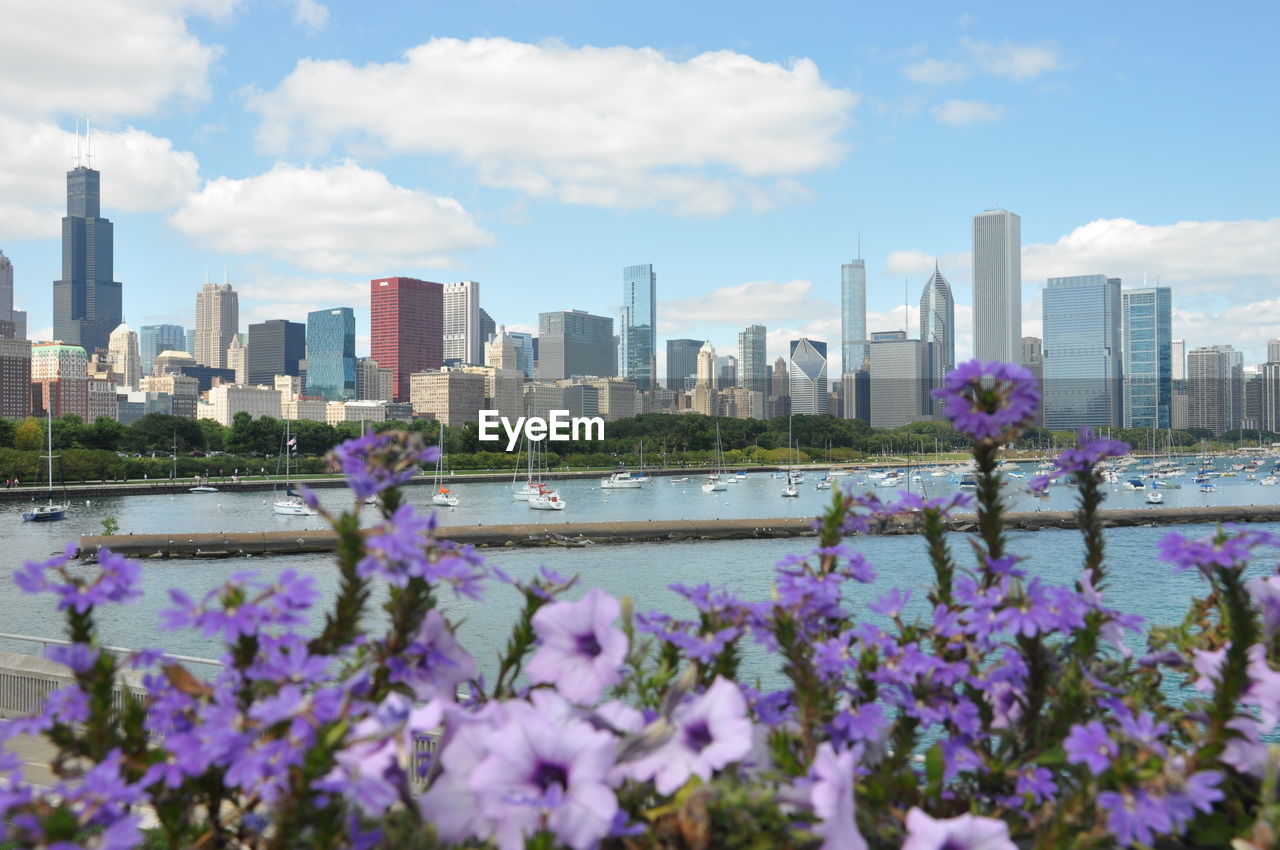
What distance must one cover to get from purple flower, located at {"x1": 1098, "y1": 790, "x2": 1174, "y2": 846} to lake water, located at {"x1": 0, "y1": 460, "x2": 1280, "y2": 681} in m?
0.60

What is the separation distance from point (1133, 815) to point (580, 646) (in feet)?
2.76

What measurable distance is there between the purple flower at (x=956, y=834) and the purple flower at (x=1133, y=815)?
0.46 feet

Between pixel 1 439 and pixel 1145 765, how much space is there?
4279 inches

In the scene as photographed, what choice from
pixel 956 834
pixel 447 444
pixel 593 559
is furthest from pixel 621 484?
pixel 956 834

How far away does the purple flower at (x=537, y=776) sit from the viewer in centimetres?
126

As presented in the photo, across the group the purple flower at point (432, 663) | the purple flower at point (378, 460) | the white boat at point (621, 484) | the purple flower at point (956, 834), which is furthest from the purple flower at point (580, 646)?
the white boat at point (621, 484)

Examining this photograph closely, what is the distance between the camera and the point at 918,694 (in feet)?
6.12

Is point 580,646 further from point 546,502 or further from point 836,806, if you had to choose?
A: point 546,502

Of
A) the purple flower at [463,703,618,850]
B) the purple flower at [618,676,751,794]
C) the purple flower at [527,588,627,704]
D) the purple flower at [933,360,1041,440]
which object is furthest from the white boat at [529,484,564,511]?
the purple flower at [463,703,618,850]

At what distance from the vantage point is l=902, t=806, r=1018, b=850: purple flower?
1.32m

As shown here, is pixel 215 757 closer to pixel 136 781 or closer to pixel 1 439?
pixel 136 781

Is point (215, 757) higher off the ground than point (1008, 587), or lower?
lower

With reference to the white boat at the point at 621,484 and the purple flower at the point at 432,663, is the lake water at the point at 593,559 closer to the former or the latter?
the purple flower at the point at 432,663

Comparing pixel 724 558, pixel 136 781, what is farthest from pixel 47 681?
pixel 724 558
